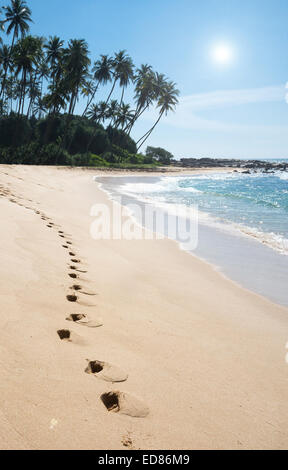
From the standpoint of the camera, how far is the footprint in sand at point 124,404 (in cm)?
145

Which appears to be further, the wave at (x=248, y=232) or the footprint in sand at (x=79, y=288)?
the wave at (x=248, y=232)

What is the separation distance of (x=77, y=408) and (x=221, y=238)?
6099mm

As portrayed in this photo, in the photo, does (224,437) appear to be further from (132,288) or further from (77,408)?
(132,288)

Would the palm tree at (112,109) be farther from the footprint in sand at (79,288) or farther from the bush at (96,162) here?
the footprint in sand at (79,288)

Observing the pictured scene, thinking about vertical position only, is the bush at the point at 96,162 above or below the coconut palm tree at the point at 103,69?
below

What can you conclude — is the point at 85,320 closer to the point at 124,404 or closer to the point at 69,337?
the point at 69,337

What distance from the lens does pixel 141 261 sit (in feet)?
15.1

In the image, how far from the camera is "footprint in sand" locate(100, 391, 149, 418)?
145cm

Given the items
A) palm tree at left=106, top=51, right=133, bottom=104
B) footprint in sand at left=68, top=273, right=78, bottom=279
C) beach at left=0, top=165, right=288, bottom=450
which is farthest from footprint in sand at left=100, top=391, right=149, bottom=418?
palm tree at left=106, top=51, right=133, bottom=104

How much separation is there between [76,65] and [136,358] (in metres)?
37.7

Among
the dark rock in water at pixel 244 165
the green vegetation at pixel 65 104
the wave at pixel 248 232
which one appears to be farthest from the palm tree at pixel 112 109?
the wave at pixel 248 232

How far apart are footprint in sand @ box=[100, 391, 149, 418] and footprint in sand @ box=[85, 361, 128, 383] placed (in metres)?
0.12

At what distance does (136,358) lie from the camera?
193 centimetres

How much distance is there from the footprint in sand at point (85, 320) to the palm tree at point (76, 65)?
3479 cm
